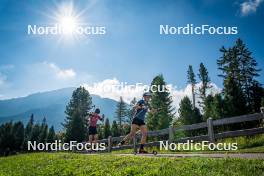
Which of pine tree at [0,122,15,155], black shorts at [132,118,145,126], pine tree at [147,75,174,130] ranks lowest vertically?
pine tree at [0,122,15,155]

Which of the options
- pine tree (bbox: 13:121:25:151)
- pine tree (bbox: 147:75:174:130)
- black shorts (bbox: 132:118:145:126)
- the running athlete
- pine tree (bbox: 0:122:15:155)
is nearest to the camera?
black shorts (bbox: 132:118:145:126)

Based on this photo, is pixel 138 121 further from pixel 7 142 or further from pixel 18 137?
pixel 18 137

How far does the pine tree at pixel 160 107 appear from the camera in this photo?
55066 mm

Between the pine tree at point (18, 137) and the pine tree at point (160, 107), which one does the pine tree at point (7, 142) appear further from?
the pine tree at point (160, 107)

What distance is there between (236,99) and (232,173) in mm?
39731

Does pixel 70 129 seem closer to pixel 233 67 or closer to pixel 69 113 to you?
pixel 69 113

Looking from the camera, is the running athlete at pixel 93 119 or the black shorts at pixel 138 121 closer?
the black shorts at pixel 138 121

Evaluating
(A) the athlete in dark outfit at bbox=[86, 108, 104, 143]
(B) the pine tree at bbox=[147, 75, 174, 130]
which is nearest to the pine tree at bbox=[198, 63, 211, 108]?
(B) the pine tree at bbox=[147, 75, 174, 130]

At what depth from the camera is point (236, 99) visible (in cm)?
4378

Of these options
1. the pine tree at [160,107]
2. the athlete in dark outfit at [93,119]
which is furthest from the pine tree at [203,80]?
the athlete in dark outfit at [93,119]

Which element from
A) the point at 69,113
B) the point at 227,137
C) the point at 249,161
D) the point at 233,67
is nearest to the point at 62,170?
the point at 249,161

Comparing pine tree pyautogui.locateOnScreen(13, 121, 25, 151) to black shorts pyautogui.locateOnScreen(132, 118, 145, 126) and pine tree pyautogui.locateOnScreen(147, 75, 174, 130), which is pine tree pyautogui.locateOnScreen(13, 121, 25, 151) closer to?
pine tree pyautogui.locateOnScreen(147, 75, 174, 130)

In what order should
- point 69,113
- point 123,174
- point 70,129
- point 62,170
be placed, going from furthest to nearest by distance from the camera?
point 69,113 < point 70,129 < point 62,170 < point 123,174

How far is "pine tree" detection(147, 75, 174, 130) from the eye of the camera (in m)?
55.1
